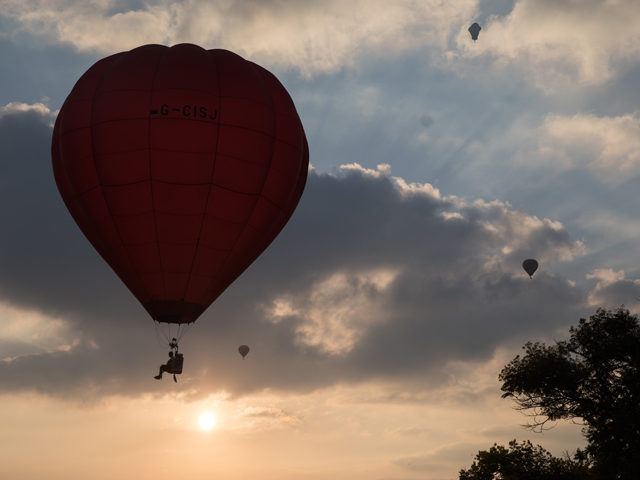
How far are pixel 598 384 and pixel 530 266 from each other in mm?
28477

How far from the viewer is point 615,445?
977 inches

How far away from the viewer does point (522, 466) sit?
30.0 meters

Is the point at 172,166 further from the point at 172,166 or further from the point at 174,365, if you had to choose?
the point at 174,365

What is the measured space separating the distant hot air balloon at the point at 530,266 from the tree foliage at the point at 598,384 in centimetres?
2647

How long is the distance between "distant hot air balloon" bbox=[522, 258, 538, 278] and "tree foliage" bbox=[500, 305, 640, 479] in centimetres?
2647

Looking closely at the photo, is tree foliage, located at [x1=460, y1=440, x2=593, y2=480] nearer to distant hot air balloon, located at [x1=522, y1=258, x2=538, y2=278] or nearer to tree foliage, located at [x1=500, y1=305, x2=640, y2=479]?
tree foliage, located at [x1=500, y1=305, x2=640, y2=479]

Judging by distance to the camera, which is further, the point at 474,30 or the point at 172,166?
the point at 474,30

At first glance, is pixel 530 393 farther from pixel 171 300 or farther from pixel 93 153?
pixel 93 153

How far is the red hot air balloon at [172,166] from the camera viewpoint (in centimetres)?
2705

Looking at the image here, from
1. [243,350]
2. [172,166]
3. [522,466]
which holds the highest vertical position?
[243,350]

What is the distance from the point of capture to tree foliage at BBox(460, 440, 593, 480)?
29391 mm

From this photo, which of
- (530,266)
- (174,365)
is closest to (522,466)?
(174,365)

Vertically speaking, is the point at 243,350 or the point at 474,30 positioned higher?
the point at 474,30

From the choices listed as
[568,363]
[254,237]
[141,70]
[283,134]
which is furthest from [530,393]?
[141,70]
